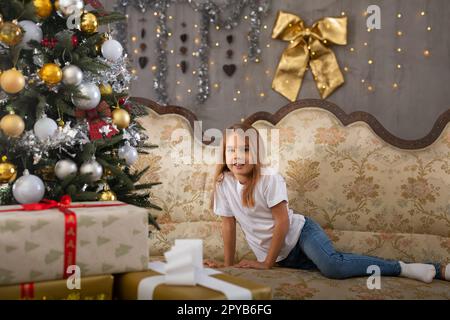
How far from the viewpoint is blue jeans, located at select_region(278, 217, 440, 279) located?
2436 mm

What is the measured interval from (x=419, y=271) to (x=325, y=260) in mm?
412

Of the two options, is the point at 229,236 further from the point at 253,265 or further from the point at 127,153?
the point at 127,153

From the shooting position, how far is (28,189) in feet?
6.29

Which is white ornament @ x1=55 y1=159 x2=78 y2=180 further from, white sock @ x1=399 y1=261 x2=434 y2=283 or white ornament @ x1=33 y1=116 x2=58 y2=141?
white sock @ x1=399 y1=261 x2=434 y2=283

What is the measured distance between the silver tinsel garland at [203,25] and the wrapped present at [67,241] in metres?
1.84

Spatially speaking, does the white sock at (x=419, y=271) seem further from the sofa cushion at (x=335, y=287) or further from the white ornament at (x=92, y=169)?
the white ornament at (x=92, y=169)

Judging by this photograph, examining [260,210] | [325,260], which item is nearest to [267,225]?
[260,210]

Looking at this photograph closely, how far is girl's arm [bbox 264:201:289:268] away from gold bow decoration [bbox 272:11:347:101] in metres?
0.98

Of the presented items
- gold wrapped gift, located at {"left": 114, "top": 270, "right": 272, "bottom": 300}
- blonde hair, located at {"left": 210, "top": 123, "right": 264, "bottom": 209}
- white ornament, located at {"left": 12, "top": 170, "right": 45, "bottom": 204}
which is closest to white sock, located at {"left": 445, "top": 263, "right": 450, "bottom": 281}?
blonde hair, located at {"left": 210, "top": 123, "right": 264, "bottom": 209}

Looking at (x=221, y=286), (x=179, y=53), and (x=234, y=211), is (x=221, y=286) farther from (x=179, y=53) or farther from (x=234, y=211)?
(x=179, y=53)

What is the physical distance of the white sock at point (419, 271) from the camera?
7.77 ft
